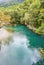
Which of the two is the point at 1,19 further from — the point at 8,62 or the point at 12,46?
the point at 8,62

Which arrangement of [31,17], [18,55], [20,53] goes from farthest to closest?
1. [31,17]
2. [20,53]
3. [18,55]

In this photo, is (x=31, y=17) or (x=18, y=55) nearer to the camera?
(x=18, y=55)

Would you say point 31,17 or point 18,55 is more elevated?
point 18,55

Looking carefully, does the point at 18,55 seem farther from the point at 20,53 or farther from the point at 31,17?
the point at 31,17

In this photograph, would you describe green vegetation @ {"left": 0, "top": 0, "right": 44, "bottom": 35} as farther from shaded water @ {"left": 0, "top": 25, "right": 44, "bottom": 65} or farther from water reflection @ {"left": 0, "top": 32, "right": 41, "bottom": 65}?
water reflection @ {"left": 0, "top": 32, "right": 41, "bottom": 65}

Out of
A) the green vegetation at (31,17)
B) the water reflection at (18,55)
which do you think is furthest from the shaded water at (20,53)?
the green vegetation at (31,17)

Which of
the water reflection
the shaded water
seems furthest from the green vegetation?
the water reflection

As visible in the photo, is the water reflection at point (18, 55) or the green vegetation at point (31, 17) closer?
Result: the water reflection at point (18, 55)

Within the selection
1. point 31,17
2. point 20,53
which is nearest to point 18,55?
A: point 20,53

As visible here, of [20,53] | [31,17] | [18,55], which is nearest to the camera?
[18,55]

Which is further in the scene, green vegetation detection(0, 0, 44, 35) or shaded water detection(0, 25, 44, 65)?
green vegetation detection(0, 0, 44, 35)

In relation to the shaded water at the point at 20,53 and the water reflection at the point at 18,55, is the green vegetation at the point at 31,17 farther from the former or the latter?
the water reflection at the point at 18,55

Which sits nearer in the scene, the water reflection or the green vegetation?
the water reflection
